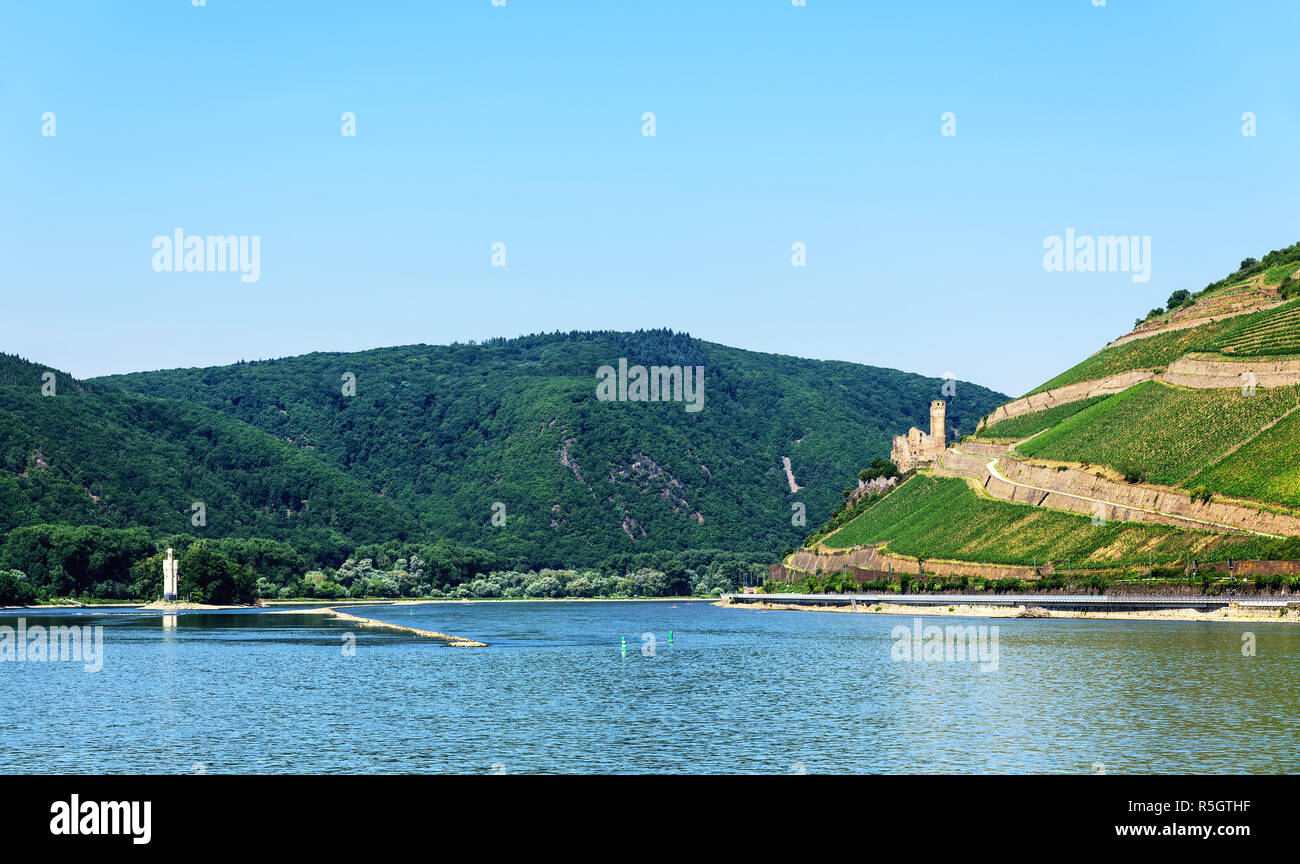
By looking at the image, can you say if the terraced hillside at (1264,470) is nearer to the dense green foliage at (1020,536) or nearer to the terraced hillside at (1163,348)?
the dense green foliage at (1020,536)

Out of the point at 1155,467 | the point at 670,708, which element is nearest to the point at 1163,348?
the point at 1155,467

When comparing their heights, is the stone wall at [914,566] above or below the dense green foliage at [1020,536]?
below

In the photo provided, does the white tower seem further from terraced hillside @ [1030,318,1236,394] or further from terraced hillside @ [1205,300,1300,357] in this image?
terraced hillside @ [1205,300,1300,357]

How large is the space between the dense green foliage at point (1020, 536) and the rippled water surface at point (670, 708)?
2539cm

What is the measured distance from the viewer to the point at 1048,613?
423 ft

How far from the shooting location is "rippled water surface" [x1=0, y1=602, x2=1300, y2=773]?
148 ft

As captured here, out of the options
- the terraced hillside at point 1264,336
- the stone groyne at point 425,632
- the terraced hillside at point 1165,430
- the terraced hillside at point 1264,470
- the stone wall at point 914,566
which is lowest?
the stone groyne at point 425,632

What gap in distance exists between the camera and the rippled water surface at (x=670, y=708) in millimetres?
45219

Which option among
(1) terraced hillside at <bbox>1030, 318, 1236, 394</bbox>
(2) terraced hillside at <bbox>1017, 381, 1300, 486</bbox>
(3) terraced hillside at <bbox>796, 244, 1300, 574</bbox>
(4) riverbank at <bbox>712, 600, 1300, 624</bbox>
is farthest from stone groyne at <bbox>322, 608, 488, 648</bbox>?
(1) terraced hillside at <bbox>1030, 318, 1236, 394</bbox>

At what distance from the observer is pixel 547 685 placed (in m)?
71.4

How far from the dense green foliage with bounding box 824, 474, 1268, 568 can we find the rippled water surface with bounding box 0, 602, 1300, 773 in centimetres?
2539

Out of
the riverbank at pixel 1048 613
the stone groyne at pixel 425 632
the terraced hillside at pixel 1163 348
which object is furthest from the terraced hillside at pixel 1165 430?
the stone groyne at pixel 425 632
